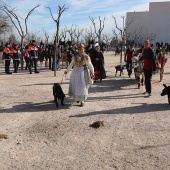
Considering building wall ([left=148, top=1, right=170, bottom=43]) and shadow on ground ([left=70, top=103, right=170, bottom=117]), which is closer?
shadow on ground ([left=70, top=103, right=170, bottom=117])

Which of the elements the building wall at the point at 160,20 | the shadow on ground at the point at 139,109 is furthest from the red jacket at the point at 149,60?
the building wall at the point at 160,20

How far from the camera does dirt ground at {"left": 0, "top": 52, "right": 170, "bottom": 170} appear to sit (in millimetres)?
4543

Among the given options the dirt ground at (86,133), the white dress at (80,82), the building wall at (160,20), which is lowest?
the dirt ground at (86,133)

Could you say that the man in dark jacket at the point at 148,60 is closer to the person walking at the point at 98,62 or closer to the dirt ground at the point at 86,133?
the dirt ground at the point at 86,133

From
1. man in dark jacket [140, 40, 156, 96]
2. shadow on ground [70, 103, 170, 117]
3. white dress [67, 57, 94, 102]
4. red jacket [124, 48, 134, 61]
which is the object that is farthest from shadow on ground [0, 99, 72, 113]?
red jacket [124, 48, 134, 61]

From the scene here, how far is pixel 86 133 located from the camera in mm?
5883

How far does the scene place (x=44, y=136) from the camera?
570cm

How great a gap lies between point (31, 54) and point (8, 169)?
1187cm

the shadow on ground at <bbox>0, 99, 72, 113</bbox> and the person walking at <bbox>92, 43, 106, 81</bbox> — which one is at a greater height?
the person walking at <bbox>92, 43, 106, 81</bbox>

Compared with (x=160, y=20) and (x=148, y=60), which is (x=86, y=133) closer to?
(x=148, y=60)

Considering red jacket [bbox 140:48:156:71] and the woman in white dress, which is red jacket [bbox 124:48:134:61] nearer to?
red jacket [bbox 140:48:156:71]

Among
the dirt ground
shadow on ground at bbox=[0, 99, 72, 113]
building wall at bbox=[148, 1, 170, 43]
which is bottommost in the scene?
the dirt ground

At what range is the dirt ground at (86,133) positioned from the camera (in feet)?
14.9

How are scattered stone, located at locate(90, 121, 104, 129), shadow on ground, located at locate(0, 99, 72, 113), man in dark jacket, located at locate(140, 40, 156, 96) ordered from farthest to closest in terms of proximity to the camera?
man in dark jacket, located at locate(140, 40, 156, 96) < shadow on ground, located at locate(0, 99, 72, 113) < scattered stone, located at locate(90, 121, 104, 129)
